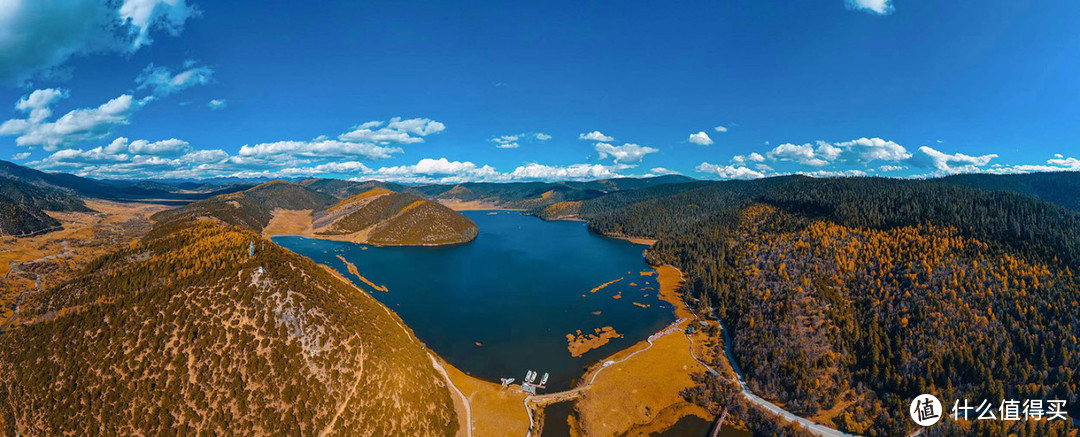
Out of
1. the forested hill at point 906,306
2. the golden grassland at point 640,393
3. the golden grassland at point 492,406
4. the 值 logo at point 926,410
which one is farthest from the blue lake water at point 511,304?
the 值 logo at point 926,410

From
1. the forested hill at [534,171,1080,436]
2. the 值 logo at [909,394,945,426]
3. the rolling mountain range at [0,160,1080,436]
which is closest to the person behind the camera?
the rolling mountain range at [0,160,1080,436]

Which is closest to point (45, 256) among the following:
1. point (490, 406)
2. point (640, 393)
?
point (490, 406)

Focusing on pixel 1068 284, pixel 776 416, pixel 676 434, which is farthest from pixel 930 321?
pixel 676 434

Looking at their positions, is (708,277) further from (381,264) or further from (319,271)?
(381,264)

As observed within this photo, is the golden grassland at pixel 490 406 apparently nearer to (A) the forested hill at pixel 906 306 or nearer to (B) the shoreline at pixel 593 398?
(B) the shoreline at pixel 593 398

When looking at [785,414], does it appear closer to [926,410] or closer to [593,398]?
[926,410]

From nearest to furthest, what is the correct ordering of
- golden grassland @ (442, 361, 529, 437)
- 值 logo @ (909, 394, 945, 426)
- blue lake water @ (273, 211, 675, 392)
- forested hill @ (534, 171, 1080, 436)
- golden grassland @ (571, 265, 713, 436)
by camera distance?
golden grassland @ (442, 361, 529, 437) → 值 logo @ (909, 394, 945, 426) → golden grassland @ (571, 265, 713, 436) → forested hill @ (534, 171, 1080, 436) → blue lake water @ (273, 211, 675, 392)

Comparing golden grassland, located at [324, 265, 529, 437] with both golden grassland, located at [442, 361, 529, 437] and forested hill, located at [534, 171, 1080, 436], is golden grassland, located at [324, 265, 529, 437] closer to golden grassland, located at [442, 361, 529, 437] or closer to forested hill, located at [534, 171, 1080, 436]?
golden grassland, located at [442, 361, 529, 437]

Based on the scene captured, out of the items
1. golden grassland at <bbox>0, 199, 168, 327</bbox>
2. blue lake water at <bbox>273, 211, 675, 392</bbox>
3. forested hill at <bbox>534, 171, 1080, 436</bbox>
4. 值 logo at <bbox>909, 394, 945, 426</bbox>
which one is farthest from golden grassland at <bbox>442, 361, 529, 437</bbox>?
golden grassland at <bbox>0, 199, 168, 327</bbox>
